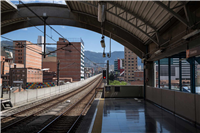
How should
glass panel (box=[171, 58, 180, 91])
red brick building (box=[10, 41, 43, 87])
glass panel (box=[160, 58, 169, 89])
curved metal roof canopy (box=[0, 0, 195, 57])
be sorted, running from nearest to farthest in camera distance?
glass panel (box=[171, 58, 180, 91]), glass panel (box=[160, 58, 169, 89]), curved metal roof canopy (box=[0, 0, 195, 57]), red brick building (box=[10, 41, 43, 87])

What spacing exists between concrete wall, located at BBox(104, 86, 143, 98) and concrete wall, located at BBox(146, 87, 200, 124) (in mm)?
3919

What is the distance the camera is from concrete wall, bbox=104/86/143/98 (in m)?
15.4

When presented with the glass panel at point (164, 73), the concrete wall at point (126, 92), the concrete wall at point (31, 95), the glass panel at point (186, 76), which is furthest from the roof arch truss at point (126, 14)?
the concrete wall at point (31, 95)

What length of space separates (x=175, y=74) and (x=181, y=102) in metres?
2.84

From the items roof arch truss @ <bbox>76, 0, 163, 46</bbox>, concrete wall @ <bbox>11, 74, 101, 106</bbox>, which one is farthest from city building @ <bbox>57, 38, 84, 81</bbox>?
roof arch truss @ <bbox>76, 0, 163, 46</bbox>

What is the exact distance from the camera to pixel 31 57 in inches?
3597

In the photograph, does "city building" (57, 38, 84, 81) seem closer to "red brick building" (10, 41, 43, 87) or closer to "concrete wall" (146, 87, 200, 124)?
"red brick building" (10, 41, 43, 87)

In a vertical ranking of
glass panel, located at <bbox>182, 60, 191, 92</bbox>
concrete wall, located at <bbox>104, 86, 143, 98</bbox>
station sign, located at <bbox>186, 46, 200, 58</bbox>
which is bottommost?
concrete wall, located at <bbox>104, 86, 143, 98</bbox>

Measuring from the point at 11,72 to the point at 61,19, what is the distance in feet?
187

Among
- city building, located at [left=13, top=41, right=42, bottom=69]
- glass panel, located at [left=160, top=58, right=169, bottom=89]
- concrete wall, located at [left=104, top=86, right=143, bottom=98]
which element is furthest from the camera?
city building, located at [left=13, top=41, right=42, bottom=69]

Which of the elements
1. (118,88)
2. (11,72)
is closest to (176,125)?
(118,88)

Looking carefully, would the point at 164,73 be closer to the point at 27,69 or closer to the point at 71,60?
the point at 27,69

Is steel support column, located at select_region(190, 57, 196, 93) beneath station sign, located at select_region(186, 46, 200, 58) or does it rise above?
beneath

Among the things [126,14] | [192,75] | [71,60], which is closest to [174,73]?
[192,75]
